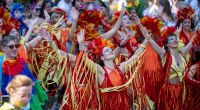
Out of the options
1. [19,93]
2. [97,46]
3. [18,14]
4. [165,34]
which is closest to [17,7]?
[18,14]

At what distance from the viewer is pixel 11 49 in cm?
756

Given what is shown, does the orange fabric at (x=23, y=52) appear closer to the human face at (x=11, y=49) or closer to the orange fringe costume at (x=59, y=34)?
the orange fringe costume at (x=59, y=34)

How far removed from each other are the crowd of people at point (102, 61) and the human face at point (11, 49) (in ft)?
0.04

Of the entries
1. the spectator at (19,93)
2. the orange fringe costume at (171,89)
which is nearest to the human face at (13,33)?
the orange fringe costume at (171,89)

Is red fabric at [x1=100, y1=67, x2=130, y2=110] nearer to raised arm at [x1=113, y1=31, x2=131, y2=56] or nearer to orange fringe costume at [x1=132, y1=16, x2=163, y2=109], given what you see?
orange fringe costume at [x1=132, y1=16, x2=163, y2=109]

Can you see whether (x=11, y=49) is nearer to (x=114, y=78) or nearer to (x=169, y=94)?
(x=114, y=78)

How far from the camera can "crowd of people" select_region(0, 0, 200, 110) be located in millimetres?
8156

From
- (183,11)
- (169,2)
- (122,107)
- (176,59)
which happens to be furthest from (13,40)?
(169,2)

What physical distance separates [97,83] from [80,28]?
1.36 m

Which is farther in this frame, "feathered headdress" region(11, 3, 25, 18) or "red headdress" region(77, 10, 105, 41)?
"feathered headdress" region(11, 3, 25, 18)

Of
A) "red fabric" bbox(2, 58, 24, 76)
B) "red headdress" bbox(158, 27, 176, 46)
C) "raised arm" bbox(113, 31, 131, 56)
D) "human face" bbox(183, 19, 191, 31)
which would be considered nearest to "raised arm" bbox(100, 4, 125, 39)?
"raised arm" bbox(113, 31, 131, 56)

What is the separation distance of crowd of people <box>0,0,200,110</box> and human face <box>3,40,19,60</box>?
11mm

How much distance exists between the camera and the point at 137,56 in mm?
8609

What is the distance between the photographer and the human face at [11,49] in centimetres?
752
